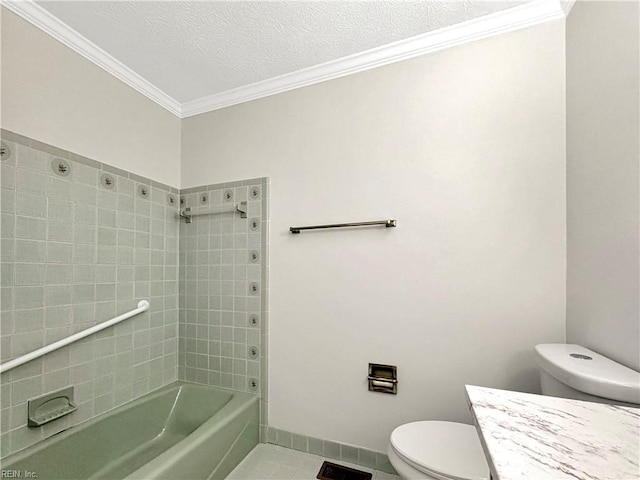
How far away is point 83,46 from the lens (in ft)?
4.90

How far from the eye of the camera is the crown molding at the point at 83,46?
1275mm

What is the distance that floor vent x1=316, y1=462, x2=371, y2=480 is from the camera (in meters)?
1.45

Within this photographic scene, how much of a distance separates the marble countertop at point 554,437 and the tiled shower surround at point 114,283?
1.42 m

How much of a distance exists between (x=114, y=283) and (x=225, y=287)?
2.03ft

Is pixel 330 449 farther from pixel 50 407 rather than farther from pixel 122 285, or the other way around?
pixel 122 285

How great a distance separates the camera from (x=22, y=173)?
1272 mm

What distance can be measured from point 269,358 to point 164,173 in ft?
4.78

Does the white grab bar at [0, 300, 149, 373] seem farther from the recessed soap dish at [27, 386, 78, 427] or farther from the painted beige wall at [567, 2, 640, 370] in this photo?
the painted beige wall at [567, 2, 640, 370]

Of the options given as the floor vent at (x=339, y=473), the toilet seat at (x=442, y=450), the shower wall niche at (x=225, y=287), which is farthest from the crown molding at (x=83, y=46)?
the floor vent at (x=339, y=473)

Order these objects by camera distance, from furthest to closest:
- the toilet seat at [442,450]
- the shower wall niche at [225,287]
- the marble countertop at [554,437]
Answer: the shower wall niche at [225,287] → the toilet seat at [442,450] → the marble countertop at [554,437]

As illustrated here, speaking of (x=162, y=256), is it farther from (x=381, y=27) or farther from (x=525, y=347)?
(x=525, y=347)

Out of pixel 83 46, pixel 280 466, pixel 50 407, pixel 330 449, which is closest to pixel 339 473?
pixel 330 449

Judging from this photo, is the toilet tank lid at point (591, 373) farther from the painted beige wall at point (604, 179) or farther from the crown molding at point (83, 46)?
the crown molding at point (83, 46)

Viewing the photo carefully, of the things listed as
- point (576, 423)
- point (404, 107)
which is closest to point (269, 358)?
point (576, 423)
